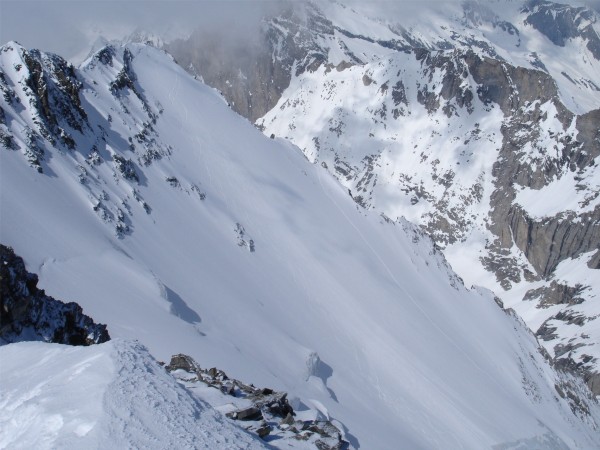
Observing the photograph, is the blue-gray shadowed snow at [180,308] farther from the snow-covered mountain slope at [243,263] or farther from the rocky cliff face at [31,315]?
the rocky cliff face at [31,315]

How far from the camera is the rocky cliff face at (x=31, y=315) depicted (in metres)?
18.4

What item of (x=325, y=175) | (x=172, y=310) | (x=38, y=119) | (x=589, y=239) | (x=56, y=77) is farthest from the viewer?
(x=589, y=239)

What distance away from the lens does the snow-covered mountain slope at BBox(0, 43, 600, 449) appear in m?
37.9

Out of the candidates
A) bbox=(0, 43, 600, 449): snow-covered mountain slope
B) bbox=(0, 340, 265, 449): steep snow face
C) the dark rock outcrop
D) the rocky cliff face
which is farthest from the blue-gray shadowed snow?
bbox=(0, 340, 265, 449): steep snow face

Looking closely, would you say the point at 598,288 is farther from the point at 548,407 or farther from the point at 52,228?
the point at 52,228

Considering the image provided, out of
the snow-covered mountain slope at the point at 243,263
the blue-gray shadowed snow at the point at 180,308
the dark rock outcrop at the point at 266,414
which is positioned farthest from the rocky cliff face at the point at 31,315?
the blue-gray shadowed snow at the point at 180,308

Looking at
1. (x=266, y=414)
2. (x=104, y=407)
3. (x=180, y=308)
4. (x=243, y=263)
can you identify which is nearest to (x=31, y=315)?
(x=266, y=414)

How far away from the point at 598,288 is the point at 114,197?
507 ft

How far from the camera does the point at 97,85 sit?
64250 mm

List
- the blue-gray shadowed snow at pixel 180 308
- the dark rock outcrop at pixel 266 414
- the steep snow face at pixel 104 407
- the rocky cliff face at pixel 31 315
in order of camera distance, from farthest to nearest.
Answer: the blue-gray shadowed snow at pixel 180 308, the rocky cliff face at pixel 31 315, the dark rock outcrop at pixel 266 414, the steep snow face at pixel 104 407

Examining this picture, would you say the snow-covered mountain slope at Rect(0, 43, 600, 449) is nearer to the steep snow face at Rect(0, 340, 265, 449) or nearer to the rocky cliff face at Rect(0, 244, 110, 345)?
the rocky cliff face at Rect(0, 244, 110, 345)

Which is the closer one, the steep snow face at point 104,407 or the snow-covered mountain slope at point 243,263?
the steep snow face at point 104,407

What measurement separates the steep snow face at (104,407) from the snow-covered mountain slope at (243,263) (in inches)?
671

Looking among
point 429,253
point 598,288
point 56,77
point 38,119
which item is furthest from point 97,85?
point 598,288
